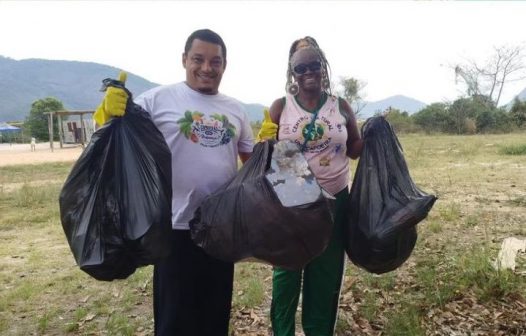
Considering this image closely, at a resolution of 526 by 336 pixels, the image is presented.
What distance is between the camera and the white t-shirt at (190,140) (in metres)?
1.81

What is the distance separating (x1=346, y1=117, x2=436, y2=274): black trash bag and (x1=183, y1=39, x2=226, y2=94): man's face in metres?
0.87

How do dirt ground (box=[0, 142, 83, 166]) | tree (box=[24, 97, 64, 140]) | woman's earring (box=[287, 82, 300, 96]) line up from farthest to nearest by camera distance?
tree (box=[24, 97, 64, 140]) → dirt ground (box=[0, 142, 83, 166]) → woman's earring (box=[287, 82, 300, 96])

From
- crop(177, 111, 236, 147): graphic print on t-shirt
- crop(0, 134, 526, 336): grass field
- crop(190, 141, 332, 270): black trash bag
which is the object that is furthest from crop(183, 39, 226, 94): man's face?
crop(0, 134, 526, 336): grass field

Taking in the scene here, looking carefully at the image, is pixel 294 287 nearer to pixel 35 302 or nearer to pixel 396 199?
pixel 396 199

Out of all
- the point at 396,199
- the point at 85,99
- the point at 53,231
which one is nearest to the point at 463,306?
the point at 396,199

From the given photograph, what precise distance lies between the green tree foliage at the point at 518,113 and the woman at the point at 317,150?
26.7m

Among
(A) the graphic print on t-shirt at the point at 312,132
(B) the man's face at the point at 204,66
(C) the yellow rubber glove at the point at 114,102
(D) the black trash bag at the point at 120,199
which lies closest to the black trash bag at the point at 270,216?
(D) the black trash bag at the point at 120,199

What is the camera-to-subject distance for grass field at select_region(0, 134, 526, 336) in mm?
2664

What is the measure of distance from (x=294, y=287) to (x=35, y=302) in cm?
223

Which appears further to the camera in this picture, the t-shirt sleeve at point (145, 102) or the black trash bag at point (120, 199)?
the t-shirt sleeve at point (145, 102)

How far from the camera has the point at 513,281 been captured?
2.81 meters

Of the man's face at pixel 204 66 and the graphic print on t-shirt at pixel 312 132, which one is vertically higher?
the man's face at pixel 204 66

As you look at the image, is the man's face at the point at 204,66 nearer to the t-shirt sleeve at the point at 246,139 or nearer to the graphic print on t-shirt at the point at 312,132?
the t-shirt sleeve at the point at 246,139

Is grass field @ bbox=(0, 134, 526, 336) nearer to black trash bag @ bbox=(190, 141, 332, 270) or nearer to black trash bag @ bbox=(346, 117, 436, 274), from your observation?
black trash bag @ bbox=(346, 117, 436, 274)
